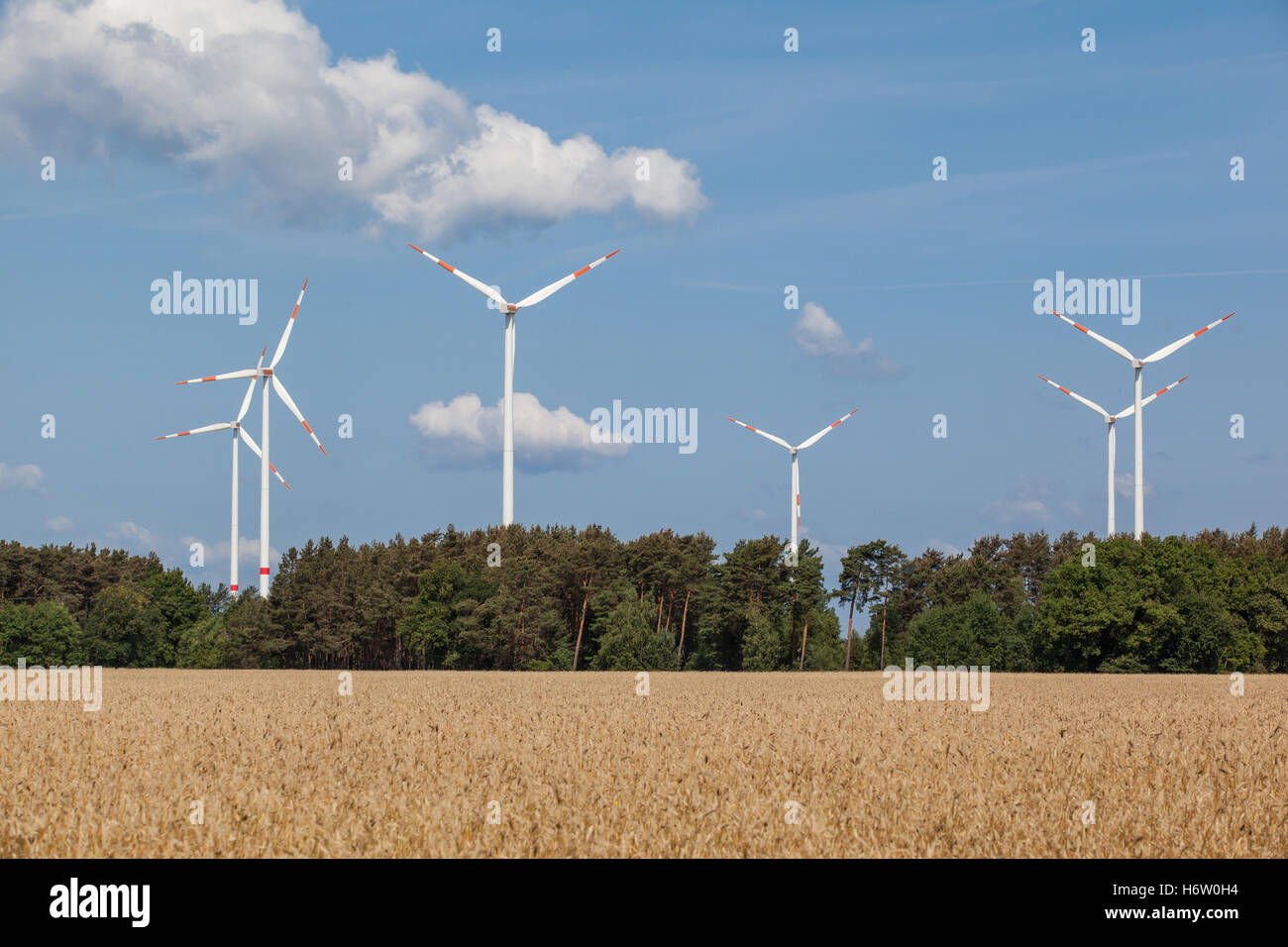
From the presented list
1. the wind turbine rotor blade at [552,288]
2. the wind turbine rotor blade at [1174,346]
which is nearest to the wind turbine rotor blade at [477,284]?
the wind turbine rotor blade at [552,288]

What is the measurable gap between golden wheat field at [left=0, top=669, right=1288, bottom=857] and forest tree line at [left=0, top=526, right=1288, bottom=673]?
7110 cm

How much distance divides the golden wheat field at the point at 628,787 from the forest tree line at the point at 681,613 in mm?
71100

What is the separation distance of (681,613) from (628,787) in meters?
99.7

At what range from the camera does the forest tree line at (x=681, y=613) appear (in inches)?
3669

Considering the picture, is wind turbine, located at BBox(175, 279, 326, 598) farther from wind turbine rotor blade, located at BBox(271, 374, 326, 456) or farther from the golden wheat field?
the golden wheat field

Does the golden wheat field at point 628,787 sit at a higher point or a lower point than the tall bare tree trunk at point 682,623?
higher

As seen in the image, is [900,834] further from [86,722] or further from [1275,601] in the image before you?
[1275,601]

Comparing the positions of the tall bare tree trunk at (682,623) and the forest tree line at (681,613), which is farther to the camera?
the tall bare tree trunk at (682,623)

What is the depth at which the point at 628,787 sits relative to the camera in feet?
49.1

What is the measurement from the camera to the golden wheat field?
39.2 ft

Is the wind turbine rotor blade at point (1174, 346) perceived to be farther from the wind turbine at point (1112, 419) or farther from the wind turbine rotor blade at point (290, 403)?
the wind turbine rotor blade at point (290, 403)

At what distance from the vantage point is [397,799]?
45.3 feet

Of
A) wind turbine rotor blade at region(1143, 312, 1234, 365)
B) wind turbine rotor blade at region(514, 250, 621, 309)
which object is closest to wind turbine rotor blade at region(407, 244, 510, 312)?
wind turbine rotor blade at region(514, 250, 621, 309)

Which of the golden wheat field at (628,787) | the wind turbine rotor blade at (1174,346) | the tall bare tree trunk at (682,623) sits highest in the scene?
the wind turbine rotor blade at (1174,346)
